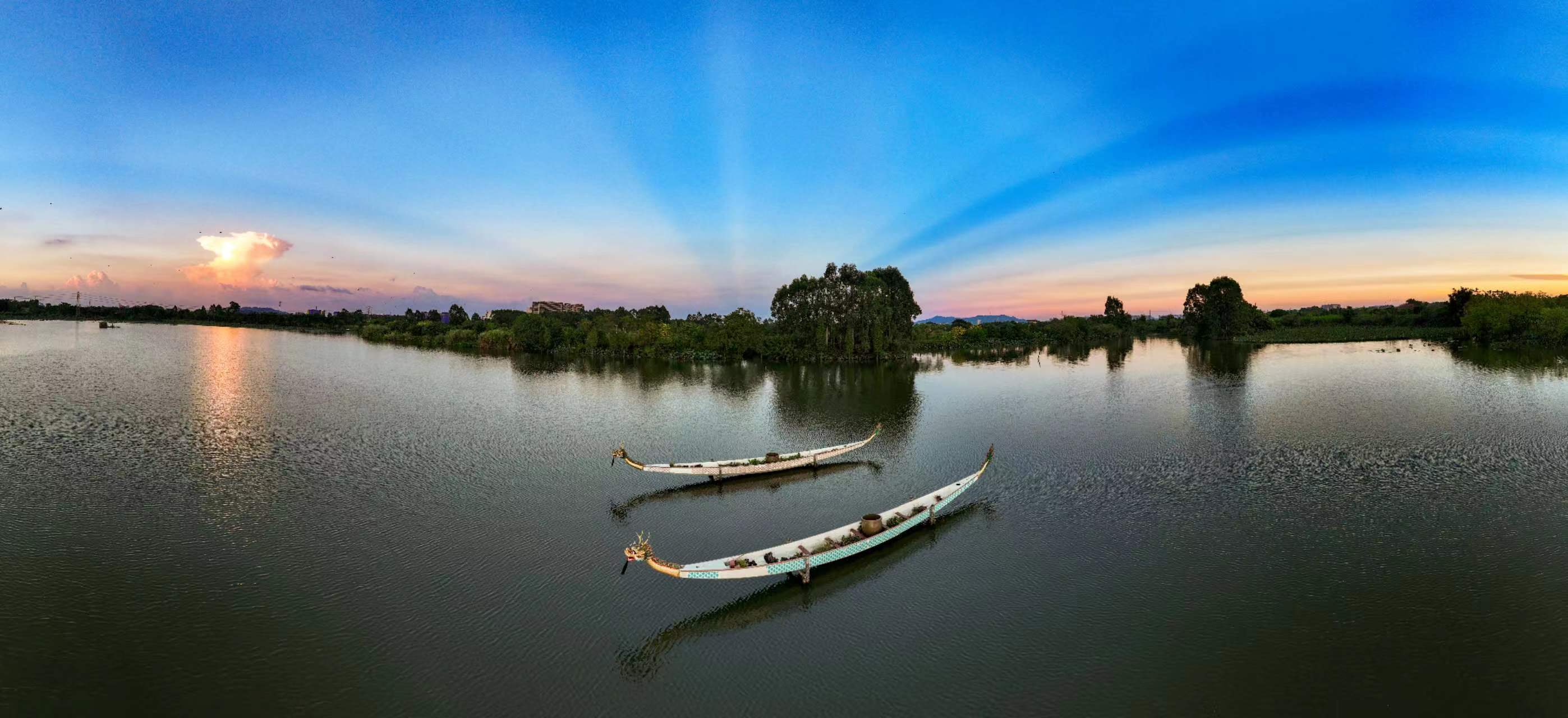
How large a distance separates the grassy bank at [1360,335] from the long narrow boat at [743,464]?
370ft

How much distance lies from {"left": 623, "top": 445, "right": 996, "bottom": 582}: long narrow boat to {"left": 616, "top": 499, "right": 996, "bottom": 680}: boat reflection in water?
13.6 inches

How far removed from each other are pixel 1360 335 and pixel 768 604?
138 m

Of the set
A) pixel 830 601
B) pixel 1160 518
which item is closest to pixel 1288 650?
pixel 1160 518

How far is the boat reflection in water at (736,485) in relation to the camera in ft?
73.9

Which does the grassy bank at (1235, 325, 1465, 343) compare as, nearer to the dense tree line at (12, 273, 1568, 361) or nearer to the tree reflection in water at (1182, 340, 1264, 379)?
the dense tree line at (12, 273, 1568, 361)

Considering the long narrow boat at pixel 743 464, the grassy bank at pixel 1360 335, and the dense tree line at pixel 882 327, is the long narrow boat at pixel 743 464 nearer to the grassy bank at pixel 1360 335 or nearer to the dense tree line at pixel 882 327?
the dense tree line at pixel 882 327

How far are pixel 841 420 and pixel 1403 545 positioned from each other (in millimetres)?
24662

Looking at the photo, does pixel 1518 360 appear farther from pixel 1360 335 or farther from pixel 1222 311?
pixel 1222 311

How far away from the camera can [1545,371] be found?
5369 centimetres

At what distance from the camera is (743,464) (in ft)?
82.3

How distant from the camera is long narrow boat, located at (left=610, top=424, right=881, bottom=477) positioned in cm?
2407

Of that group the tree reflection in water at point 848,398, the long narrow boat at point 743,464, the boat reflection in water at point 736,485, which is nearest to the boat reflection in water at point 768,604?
the boat reflection in water at point 736,485

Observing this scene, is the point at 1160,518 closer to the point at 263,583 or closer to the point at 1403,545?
the point at 1403,545

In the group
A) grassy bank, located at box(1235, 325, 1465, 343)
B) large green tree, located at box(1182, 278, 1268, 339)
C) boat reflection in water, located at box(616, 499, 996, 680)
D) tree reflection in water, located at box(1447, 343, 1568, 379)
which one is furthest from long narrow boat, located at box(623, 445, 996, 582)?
large green tree, located at box(1182, 278, 1268, 339)
